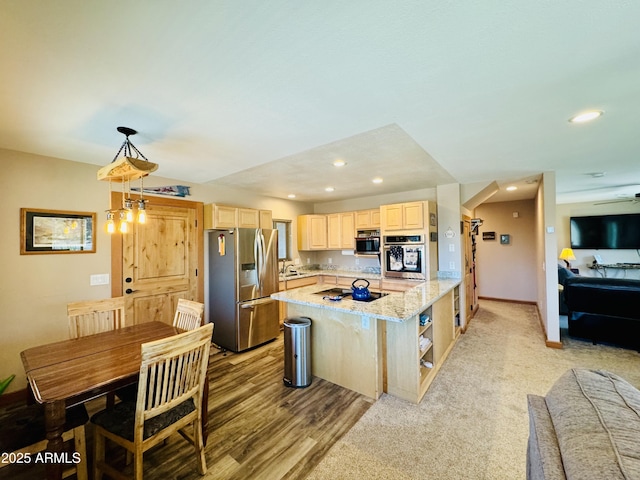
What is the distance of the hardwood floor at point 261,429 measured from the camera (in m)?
1.77

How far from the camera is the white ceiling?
1134 mm

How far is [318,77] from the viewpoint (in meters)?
1.54

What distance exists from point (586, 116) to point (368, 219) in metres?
3.29

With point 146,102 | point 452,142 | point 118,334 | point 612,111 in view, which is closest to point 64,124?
point 146,102

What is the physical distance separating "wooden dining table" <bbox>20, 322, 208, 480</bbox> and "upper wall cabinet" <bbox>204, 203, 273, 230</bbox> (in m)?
2.09

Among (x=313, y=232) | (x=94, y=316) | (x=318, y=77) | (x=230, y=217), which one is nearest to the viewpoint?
(x=318, y=77)

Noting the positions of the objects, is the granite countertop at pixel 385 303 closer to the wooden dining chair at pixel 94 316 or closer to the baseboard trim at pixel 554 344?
the wooden dining chair at pixel 94 316

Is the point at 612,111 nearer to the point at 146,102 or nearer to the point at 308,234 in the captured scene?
the point at 146,102

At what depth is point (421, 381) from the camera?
266cm

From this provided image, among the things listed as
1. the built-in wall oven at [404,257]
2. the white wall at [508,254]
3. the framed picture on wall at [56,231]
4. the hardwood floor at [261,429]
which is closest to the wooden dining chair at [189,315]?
the hardwood floor at [261,429]

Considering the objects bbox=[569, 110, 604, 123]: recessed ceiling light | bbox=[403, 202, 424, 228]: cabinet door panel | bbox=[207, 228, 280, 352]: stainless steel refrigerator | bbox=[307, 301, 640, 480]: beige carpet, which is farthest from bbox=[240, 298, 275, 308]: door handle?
bbox=[569, 110, 604, 123]: recessed ceiling light

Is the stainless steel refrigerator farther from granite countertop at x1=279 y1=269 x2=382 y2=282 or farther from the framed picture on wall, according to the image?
the framed picture on wall

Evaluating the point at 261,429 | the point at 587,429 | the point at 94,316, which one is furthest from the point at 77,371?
the point at 587,429

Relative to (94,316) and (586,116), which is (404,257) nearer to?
(586,116)
